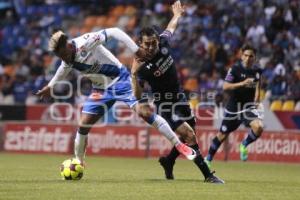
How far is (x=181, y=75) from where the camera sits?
77.9 feet

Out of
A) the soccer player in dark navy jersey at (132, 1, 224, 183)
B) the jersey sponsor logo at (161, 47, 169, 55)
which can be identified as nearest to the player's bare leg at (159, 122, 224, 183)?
the soccer player in dark navy jersey at (132, 1, 224, 183)

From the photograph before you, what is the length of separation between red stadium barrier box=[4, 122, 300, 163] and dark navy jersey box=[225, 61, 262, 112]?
14.3ft

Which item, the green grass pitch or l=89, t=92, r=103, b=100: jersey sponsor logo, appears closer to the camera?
the green grass pitch

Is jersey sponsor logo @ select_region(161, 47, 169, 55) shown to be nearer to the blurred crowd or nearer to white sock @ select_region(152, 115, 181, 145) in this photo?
white sock @ select_region(152, 115, 181, 145)

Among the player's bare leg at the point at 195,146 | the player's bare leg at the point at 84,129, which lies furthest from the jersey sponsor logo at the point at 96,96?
the player's bare leg at the point at 195,146

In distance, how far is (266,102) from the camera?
68.8 feet

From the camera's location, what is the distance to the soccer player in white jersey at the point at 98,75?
11.1 m

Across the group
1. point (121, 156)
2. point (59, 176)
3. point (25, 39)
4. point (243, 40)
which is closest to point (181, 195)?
point (59, 176)

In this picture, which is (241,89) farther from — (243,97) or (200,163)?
(200,163)

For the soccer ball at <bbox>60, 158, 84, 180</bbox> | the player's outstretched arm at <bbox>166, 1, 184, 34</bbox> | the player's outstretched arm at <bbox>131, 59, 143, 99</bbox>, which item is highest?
the player's outstretched arm at <bbox>166, 1, 184, 34</bbox>

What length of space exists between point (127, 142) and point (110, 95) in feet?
29.3

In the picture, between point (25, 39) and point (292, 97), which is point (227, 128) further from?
point (25, 39)

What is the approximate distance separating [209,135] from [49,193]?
36.0 ft

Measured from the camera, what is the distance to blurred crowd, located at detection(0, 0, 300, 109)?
72.3 feet
